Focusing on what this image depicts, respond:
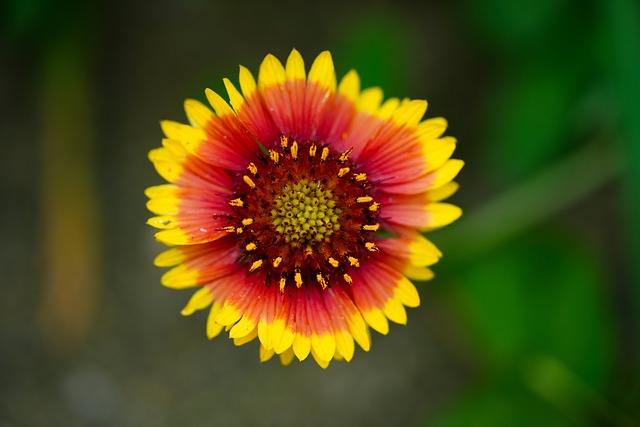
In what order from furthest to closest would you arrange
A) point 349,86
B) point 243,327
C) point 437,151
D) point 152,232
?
point 152,232
point 349,86
point 437,151
point 243,327

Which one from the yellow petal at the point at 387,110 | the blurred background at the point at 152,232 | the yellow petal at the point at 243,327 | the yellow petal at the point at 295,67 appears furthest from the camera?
the blurred background at the point at 152,232

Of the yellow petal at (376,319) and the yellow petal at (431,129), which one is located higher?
the yellow petal at (431,129)

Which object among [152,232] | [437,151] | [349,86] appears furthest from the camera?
[152,232]

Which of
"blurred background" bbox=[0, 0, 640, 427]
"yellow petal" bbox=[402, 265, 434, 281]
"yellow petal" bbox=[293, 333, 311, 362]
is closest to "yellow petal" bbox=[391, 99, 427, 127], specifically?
"yellow petal" bbox=[402, 265, 434, 281]

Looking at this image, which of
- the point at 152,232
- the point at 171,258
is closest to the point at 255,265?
the point at 171,258

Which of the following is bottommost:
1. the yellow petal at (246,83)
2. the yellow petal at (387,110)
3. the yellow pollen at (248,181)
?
the yellow pollen at (248,181)

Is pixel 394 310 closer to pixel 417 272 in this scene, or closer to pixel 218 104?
pixel 417 272

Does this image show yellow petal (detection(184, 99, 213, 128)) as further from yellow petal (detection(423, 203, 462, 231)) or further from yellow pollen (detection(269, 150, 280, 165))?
yellow petal (detection(423, 203, 462, 231))

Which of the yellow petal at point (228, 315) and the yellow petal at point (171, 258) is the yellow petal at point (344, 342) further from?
the yellow petal at point (171, 258)

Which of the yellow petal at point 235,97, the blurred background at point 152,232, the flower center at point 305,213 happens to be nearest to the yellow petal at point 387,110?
the flower center at point 305,213
